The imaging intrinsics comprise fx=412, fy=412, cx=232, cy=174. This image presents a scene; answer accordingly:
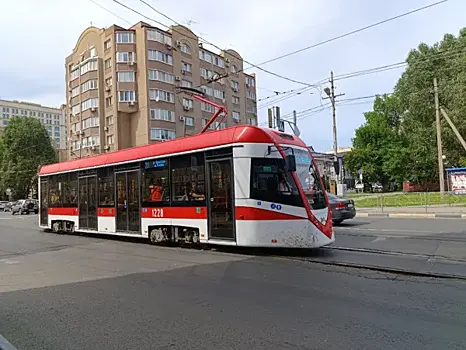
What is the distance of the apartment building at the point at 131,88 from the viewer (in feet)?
163

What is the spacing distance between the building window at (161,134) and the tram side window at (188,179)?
126 ft

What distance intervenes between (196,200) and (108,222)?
4.90 meters

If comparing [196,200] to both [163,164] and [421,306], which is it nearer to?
[163,164]

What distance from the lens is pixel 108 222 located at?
1441 cm

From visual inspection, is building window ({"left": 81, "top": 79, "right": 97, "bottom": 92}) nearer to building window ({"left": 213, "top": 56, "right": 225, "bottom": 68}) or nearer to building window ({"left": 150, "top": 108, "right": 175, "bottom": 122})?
building window ({"left": 150, "top": 108, "right": 175, "bottom": 122})

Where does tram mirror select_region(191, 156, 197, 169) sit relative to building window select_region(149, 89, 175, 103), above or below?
below

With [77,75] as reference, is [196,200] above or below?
below

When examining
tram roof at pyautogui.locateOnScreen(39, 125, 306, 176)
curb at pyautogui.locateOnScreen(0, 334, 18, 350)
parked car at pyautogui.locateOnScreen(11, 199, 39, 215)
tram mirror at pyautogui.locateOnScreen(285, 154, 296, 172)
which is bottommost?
curb at pyautogui.locateOnScreen(0, 334, 18, 350)

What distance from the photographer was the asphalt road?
4477 millimetres

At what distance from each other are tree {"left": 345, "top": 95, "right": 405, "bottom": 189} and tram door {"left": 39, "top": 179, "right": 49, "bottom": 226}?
55.9 metres

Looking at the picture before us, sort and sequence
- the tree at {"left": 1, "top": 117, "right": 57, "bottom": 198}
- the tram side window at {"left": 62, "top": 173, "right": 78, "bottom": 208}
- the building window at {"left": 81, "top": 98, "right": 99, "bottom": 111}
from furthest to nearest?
the tree at {"left": 1, "top": 117, "right": 57, "bottom": 198}
the building window at {"left": 81, "top": 98, "right": 99, "bottom": 111}
the tram side window at {"left": 62, "top": 173, "right": 78, "bottom": 208}

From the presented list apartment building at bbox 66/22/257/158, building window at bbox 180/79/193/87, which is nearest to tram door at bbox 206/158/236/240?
apartment building at bbox 66/22/257/158

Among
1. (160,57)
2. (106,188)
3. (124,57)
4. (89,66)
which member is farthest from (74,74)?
(106,188)

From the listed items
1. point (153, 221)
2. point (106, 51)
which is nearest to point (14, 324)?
point (153, 221)
